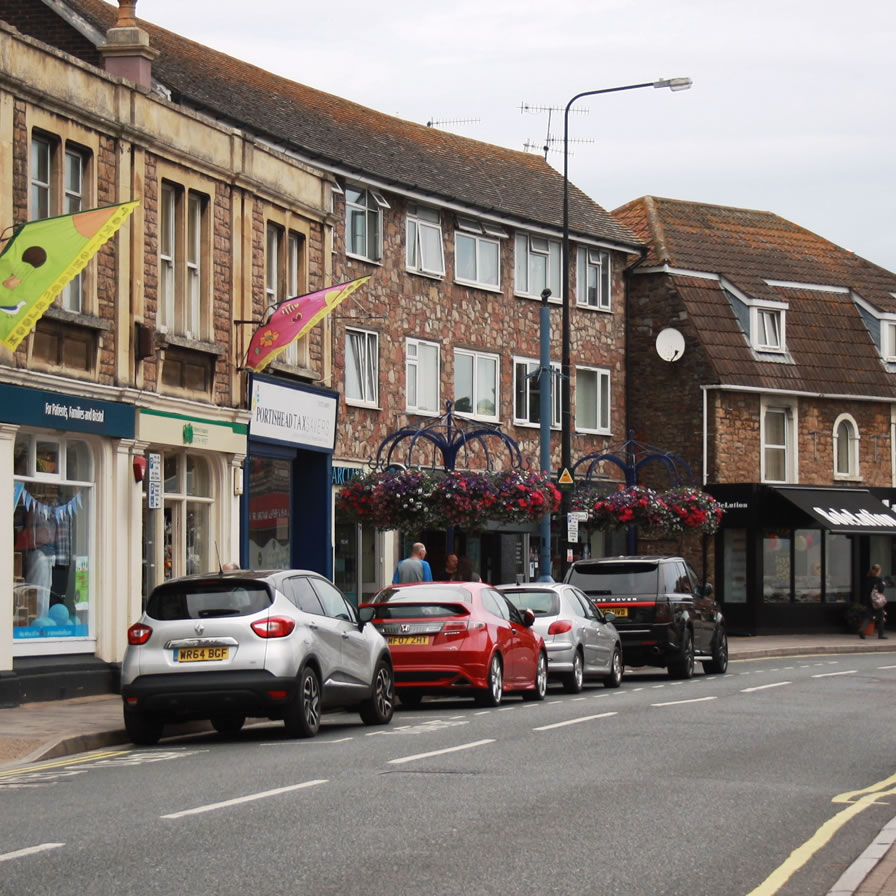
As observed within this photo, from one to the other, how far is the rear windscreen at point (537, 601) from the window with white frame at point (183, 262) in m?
5.70

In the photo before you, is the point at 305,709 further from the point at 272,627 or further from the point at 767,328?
the point at 767,328

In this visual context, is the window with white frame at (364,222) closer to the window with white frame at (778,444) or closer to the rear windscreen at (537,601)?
the rear windscreen at (537,601)

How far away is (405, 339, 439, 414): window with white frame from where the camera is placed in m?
37.8

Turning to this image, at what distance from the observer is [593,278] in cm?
4434

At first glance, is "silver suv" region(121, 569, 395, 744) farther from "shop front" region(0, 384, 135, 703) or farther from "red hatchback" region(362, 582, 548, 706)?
"shop front" region(0, 384, 135, 703)

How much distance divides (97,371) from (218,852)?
13679mm

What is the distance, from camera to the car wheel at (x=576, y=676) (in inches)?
939

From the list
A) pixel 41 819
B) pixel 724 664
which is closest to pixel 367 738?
pixel 41 819

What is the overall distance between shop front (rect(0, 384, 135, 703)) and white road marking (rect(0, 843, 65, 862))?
10464 millimetres

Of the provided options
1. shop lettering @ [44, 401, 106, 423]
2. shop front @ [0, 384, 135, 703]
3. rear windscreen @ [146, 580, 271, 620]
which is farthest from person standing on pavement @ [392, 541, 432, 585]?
rear windscreen @ [146, 580, 271, 620]

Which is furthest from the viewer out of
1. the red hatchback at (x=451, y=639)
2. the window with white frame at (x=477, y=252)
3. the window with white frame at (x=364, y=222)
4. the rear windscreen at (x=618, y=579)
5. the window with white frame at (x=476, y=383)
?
the window with white frame at (x=476, y=383)

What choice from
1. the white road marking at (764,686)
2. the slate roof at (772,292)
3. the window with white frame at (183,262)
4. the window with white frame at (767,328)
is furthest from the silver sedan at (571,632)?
the window with white frame at (767,328)

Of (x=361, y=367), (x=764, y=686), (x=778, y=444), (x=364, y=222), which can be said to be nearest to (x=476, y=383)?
(x=361, y=367)

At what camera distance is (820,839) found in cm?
1031
